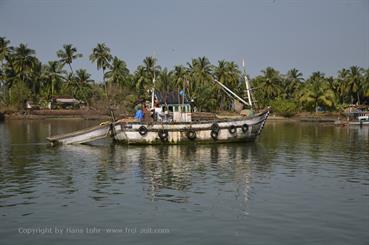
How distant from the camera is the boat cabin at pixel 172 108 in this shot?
3462 centimetres

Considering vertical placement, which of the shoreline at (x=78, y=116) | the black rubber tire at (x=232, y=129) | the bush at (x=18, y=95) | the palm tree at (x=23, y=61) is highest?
the palm tree at (x=23, y=61)

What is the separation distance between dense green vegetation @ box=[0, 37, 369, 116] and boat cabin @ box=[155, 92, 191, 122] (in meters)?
46.6

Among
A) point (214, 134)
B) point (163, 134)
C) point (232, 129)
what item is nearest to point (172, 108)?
point (163, 134)

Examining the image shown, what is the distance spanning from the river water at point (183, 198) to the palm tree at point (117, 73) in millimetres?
66730

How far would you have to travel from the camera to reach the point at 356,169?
22.4 m

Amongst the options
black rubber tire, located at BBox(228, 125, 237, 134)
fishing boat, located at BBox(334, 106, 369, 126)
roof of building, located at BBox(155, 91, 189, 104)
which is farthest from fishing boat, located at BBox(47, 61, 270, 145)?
fishing boat, located at BBox(334, 106, 369, 126)

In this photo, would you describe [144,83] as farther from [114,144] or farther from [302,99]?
[114,144]

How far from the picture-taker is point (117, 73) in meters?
93.6

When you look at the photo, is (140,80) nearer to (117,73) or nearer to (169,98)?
(117,73)

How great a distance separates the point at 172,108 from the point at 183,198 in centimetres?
2037

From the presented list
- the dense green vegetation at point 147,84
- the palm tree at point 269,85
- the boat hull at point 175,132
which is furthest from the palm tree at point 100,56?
the boat hull at point 175,132

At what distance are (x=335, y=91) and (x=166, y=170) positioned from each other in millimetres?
80111

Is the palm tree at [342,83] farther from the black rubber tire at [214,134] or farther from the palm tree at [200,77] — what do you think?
the black rubber tire at [214,134]

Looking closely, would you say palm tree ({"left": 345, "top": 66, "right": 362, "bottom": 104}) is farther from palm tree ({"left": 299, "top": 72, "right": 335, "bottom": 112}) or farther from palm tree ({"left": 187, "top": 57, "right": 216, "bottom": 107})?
palm tree ({"left": 187, "top": 57, "right": 216, "bottom": 107})
